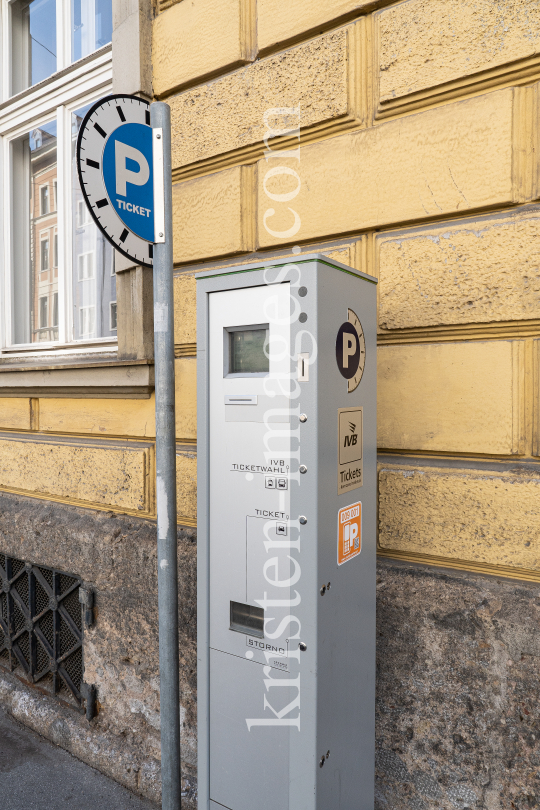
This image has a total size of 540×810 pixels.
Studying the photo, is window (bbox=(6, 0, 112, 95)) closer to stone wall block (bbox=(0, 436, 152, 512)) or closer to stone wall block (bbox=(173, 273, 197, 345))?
stone wall block (bbox=(173, 273, 197, 345))

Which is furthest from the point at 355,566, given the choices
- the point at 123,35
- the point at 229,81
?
the point at 123,35

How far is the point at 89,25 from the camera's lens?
11.3ft

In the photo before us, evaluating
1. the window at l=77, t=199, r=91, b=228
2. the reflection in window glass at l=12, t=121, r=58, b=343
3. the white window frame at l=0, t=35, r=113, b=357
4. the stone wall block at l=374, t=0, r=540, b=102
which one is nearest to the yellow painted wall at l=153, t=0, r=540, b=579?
the stone wall block at l=374, t=0, r=540, b=102

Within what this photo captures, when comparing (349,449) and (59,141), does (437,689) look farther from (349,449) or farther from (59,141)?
(59,141)

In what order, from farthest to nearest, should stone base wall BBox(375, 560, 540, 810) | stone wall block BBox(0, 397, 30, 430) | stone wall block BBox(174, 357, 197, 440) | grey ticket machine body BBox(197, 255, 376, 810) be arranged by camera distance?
stone wall block BBox(0, 397, 30, 430)
stone wall block BBox(174, 357, 197, 440)
stone base wall BBox(375, 560, 540, 810)
grey ticket machine body BBox(197, 255, 376, 810)

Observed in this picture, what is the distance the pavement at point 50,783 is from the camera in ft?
8.56

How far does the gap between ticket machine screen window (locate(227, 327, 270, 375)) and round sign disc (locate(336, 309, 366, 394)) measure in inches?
8.5

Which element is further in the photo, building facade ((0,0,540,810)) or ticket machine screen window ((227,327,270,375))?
building facade ((0,0,540,810))

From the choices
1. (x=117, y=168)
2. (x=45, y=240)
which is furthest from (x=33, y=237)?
(x=117, y=168)

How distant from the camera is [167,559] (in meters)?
1.64

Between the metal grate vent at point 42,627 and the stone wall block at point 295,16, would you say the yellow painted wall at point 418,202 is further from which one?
the metal grate vent at point 42,627

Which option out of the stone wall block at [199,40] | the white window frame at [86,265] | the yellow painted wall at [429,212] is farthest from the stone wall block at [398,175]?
the white window frame at [86,265]

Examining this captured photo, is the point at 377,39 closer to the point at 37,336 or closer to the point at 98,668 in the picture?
the point at 37,336

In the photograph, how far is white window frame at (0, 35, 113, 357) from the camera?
133 inches
